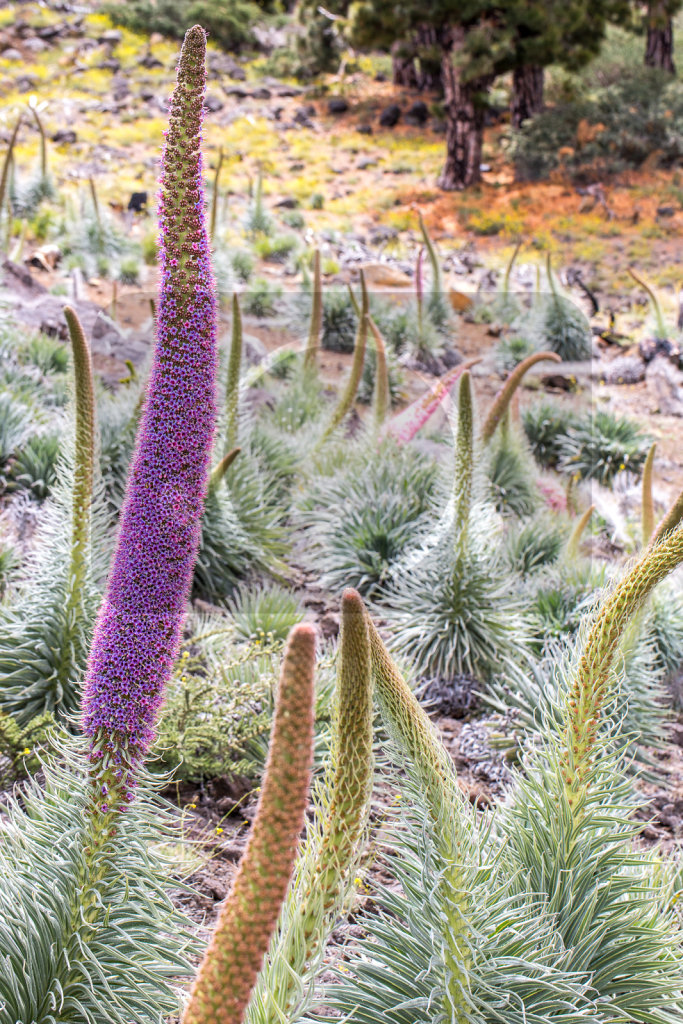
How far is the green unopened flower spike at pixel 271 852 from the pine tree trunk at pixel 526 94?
50.4 ft

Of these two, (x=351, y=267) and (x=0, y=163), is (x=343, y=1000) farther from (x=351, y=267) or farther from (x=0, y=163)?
(x=0, y=163)

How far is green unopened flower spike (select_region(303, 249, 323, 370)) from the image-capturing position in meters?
5.10

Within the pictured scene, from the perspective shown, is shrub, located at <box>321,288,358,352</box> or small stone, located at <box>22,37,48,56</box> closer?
shrub, located at <box>321,288,358,352</box>

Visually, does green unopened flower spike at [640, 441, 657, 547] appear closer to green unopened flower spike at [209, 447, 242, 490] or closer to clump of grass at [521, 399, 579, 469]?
green unopened flower spike at [209, 447, 242, 490]

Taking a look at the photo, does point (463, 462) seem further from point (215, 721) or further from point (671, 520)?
point (671, 520)

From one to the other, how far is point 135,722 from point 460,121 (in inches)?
524

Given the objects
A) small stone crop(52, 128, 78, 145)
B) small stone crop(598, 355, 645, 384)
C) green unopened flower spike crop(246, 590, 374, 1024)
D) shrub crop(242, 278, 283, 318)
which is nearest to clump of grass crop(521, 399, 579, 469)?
small stone crop(598, 355, 645, 384)

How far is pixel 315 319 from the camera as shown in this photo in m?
5.24

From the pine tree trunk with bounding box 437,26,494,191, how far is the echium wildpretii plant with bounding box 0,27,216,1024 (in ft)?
40.1

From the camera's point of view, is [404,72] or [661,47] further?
[661,47]

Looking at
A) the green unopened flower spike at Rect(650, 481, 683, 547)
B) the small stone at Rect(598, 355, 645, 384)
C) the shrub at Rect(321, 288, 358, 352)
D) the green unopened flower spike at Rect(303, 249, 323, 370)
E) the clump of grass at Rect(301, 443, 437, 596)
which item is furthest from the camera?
the small stone at Rect(598, 355, 645, 384)

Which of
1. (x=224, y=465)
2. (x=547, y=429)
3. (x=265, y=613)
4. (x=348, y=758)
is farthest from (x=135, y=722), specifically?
(x=547, y=429)

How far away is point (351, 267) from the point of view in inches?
419

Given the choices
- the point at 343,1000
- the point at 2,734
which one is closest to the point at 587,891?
the point at 343,1000
